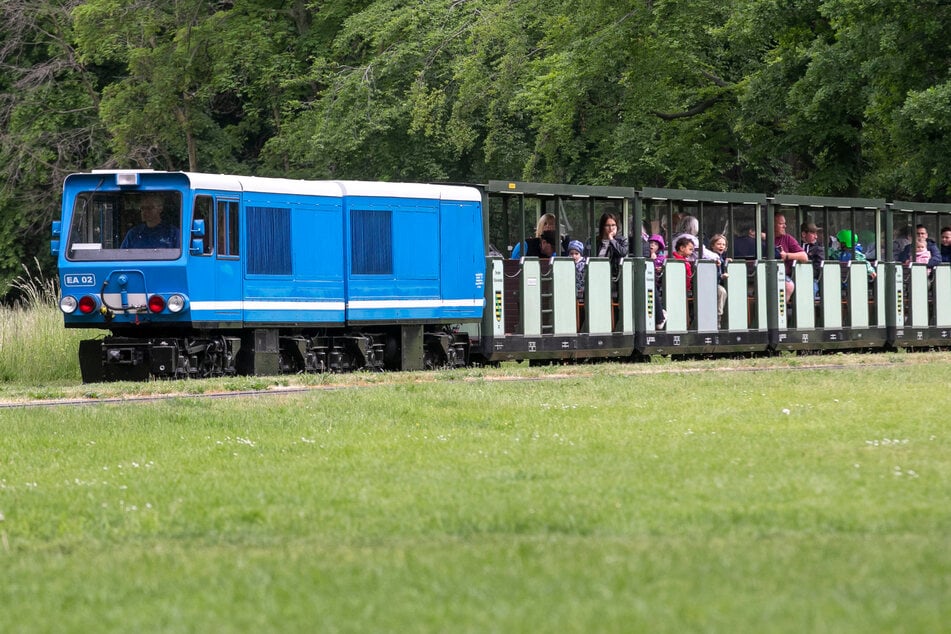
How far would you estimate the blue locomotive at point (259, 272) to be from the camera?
2264cm

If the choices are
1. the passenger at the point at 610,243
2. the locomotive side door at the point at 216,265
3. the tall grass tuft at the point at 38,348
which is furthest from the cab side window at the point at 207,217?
the passenger at the point at 610,243

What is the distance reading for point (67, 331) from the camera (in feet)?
87.0

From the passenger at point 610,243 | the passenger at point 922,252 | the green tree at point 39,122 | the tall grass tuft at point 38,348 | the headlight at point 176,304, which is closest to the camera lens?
the headlight at point 176,304

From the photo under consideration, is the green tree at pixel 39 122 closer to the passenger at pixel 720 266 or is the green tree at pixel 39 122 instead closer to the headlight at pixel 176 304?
the passenger at pixel 720 266

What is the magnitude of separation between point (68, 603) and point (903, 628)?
3.56 metres

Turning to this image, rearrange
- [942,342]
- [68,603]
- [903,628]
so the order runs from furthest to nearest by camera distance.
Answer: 1. [942,342]
2. [68,603]
3. [903,628]

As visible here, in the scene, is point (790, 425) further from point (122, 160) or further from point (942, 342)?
point (122, 160)

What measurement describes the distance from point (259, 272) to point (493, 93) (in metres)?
19.7

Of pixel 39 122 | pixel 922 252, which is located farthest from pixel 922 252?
pixel 39 122

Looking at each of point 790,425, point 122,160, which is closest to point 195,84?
point 122,160

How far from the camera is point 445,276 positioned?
25.8m

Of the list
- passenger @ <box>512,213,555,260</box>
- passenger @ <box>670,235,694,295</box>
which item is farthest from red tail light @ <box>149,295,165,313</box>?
passenger @ <box>670,235,694,295</box>

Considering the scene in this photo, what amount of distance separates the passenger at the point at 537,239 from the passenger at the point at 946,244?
11.3m

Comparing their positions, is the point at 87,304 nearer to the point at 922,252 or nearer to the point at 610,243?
the point at 610,243
